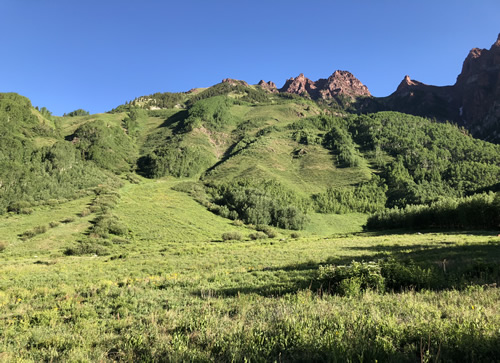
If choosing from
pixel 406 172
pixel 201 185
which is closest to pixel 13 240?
pixel 201 185

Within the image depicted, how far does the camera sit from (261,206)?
12388 cm

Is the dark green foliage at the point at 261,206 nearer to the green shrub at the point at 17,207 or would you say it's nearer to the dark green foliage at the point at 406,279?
the green shrub at the point at 17,207

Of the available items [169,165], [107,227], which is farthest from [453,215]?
[169,165]

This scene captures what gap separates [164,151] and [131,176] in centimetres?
4032

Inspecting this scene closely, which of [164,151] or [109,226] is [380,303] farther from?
[164,151]

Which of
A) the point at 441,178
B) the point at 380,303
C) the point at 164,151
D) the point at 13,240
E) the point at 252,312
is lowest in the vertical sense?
the point at 13,240

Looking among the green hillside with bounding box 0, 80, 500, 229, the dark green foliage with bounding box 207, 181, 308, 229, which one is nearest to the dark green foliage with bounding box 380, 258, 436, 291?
the dark green foliage with bounding box 207, 181, 308, 229

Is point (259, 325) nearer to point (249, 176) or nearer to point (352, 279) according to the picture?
point (352, 279)

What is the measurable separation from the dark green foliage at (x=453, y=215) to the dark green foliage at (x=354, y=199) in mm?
42288

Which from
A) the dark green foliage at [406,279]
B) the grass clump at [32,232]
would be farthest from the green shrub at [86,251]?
the dark green foliage at [406,279]

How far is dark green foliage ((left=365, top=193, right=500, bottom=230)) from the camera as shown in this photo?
210 feet

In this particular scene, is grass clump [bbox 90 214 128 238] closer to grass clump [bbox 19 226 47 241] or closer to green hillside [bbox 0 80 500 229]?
grass clump [bbox 19 226 47 241]

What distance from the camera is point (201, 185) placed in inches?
6093

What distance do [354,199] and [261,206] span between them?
209 feet
